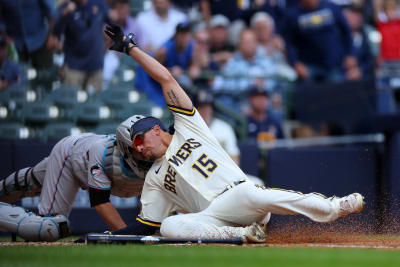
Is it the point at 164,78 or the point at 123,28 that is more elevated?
the point at 123,28

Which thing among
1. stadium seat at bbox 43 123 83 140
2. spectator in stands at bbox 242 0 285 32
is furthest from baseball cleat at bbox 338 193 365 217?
spectator in stands at bbox 242 0 285 32

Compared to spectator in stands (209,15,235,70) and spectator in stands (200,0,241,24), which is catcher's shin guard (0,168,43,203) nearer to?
spectator in stands (209,15,235,70)

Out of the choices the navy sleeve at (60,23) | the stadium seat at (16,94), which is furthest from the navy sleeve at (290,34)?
the stadium seat at (16,94)

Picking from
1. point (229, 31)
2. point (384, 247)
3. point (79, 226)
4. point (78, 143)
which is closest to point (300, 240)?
point (384, 247)

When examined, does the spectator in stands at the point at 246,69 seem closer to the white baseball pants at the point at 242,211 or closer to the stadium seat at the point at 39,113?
the stadium seat at the point at 39,113

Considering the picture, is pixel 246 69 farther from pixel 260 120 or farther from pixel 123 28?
pixel 123 28

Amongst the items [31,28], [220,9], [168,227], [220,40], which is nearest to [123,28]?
[31,28]
